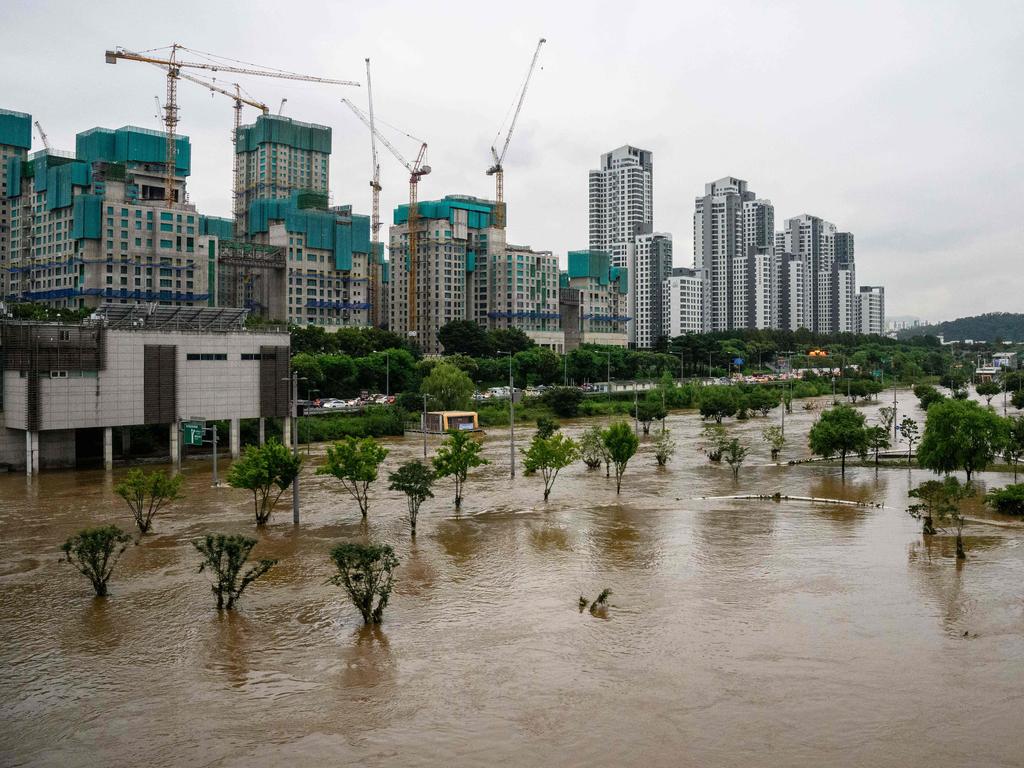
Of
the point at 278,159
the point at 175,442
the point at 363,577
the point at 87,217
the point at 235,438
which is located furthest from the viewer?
the point at 278,159

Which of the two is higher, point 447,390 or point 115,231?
point 115,231

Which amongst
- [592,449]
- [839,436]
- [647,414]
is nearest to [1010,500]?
[839,436]

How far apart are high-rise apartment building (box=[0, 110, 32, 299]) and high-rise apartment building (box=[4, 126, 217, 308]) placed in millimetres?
14656

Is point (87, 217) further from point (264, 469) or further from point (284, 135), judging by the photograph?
point (264, 469)

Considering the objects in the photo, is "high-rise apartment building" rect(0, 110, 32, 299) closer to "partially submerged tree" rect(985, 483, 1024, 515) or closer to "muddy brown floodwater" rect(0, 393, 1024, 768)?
"muddy brown floodwater" rect(0, 393, 1024, 768)

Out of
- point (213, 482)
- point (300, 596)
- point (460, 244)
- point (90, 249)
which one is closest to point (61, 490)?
point (213, 482)

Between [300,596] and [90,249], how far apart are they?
305 feet

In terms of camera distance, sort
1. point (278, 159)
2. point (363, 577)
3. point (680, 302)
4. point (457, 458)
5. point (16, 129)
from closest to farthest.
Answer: point (363, 577) → point (457, 458) → point (16, 129) → point (278, 159) → point (680, 302)

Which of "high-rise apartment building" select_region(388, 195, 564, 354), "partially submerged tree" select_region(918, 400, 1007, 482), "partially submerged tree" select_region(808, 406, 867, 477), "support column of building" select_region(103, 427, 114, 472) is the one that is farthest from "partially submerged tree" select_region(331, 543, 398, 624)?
"high-rise apartment building" select_region(388, 195, 564, 354)

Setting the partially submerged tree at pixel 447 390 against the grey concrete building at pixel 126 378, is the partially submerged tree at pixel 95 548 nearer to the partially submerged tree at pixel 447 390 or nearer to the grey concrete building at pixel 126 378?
the grey concrete building at pixel 126 378

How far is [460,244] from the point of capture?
141 m

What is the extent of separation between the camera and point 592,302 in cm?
15975

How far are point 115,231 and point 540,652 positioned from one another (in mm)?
98096

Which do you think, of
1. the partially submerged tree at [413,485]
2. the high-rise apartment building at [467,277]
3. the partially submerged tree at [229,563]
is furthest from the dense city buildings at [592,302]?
the partially submerged tree at [229,563]
